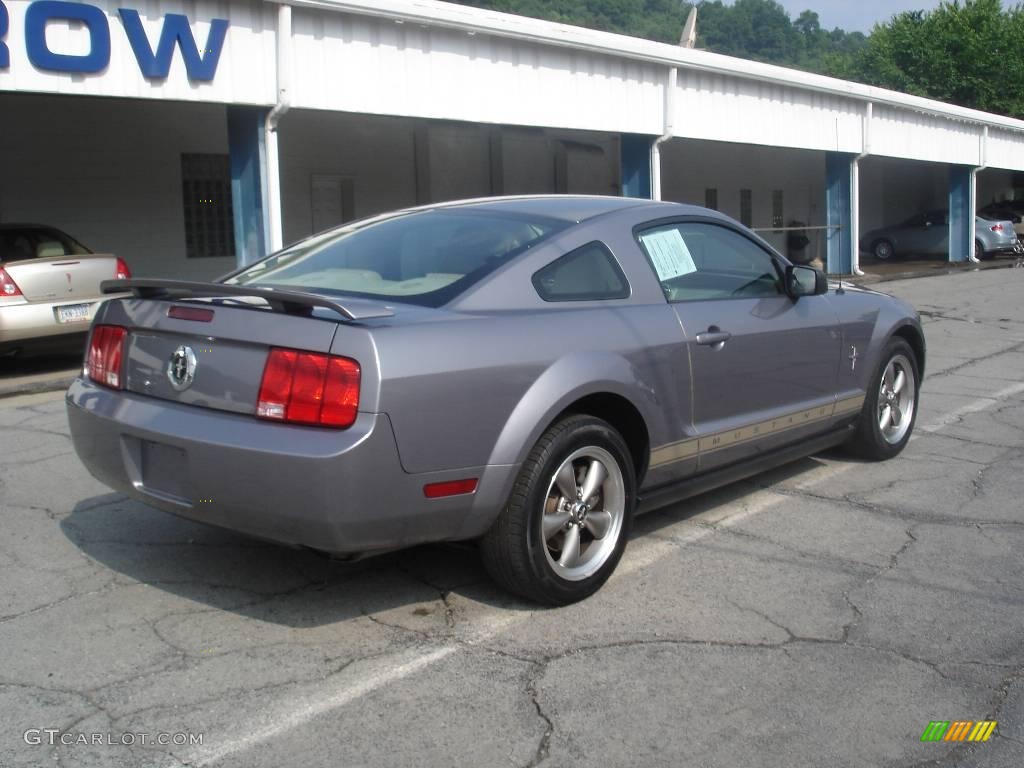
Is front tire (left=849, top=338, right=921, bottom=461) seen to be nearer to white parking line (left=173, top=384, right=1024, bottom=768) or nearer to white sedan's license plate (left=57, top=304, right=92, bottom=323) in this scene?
white parking line (left=173, top=384, right=1024, bottom=768)

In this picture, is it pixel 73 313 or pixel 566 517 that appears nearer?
pixel 566 517

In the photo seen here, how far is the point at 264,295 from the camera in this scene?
366 centimetres

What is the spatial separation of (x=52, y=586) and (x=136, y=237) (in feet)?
41.3

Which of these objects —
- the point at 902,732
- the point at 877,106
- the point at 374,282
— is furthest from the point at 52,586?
the point at 877,106

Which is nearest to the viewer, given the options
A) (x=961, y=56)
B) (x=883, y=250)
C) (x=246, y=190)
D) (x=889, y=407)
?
(x=889, y=407)

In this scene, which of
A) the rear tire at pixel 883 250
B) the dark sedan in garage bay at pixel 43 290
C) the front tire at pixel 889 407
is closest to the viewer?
the front tire at pixel 889 407

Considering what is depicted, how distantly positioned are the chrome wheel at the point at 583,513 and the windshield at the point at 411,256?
0.84 metres

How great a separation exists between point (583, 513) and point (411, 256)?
4.22ft

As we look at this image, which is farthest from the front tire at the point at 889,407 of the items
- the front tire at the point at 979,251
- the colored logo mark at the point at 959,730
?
the front tire at the point at 979,251

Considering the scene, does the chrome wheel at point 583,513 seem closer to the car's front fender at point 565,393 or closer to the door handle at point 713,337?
the car's front fender at point 565,393

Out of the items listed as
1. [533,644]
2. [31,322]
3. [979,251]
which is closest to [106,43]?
[31,322]

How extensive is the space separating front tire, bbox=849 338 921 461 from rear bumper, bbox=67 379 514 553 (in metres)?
3.21

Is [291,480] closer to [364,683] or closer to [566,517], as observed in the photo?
[364,683]

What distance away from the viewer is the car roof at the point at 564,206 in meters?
4.74
